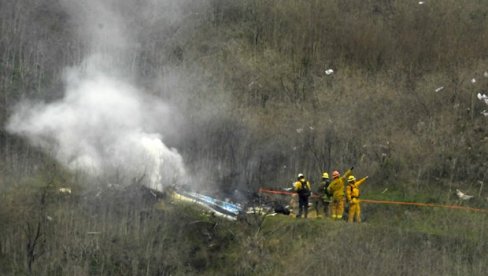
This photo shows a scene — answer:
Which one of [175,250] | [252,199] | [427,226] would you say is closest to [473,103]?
[427,226]

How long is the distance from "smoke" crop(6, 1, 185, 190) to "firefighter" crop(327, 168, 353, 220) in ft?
16.9

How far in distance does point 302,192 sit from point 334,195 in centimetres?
89

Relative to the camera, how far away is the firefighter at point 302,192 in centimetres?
2569

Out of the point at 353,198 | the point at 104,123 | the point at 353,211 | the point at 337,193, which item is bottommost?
the point at 353,211

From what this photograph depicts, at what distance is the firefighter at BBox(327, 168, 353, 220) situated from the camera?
2556 centimetres

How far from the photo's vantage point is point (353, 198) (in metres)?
25.5

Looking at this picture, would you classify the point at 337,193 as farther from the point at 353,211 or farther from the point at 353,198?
the point at 353,211

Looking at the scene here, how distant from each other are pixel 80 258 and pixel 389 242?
8333mm

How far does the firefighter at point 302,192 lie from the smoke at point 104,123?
429 cm

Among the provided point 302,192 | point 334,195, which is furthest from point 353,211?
point 302,192

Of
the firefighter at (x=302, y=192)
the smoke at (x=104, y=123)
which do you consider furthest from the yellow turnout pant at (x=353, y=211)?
the smoke at (x=104, y=123)

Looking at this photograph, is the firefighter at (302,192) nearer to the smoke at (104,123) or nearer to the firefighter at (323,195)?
the firefighter at (323,195)

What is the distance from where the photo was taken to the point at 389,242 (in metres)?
24.8

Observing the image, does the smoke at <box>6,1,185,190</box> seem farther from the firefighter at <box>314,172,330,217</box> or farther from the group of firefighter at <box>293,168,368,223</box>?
the firefighter at <box>314,172,330,217</box>
